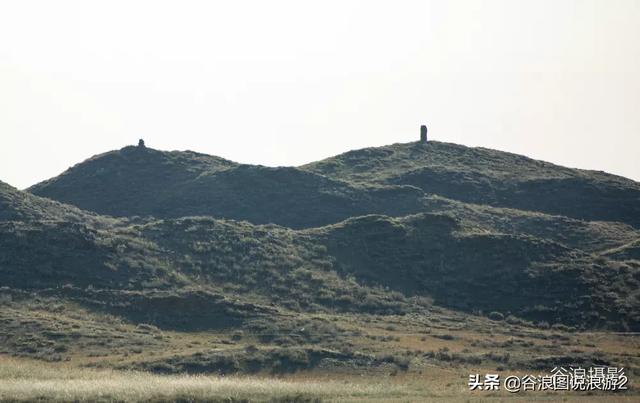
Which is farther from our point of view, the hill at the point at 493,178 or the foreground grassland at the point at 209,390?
the hill at the point at 493,178

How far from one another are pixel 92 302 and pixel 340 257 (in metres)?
20.8

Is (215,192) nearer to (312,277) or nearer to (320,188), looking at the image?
(320,188)

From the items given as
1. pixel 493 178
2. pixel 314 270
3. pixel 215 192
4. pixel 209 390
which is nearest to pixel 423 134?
pixel 493 178

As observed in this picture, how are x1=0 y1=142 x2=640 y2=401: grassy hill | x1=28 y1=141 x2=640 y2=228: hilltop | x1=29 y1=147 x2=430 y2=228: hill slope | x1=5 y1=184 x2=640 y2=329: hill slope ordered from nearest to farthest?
x1=0 y1=142 x2=640 y2=401: grassy hill, x1=5 y1=184 x2=640 y2=329: hill slope, x1=29 y1=147 x2=430 y2=228: hill slope, x1=28 y1=141 x2=640 y2=228: hilltop

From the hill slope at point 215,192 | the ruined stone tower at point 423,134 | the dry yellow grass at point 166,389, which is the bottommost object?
the dry yellow grass at point 166,389

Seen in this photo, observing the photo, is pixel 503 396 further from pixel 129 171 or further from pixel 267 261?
pixel 129 171

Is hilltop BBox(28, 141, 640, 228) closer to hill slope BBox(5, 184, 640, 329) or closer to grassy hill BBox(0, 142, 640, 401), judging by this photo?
grassy hill BBox(0, 142, 640, 401)

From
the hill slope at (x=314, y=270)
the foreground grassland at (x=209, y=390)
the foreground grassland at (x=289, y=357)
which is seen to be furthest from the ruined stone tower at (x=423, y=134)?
the foreground grassland at (x=209, y=390)

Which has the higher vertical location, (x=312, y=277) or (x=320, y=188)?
(x=320, y=188)

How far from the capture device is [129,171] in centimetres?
10100

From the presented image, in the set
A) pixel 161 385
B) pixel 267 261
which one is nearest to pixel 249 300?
pixel 267 261

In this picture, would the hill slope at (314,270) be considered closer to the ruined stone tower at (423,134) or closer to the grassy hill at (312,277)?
the grassy hill at (312,277)

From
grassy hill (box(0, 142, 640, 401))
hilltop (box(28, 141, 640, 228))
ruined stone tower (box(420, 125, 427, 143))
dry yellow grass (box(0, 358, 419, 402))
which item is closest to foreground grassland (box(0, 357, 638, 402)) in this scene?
dry yellow grass (box(0, 358, 419, 402))

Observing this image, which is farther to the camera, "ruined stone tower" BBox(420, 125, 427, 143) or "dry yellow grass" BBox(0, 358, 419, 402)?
"ruined stone tower" BBox(420, 125, 427, 143)
